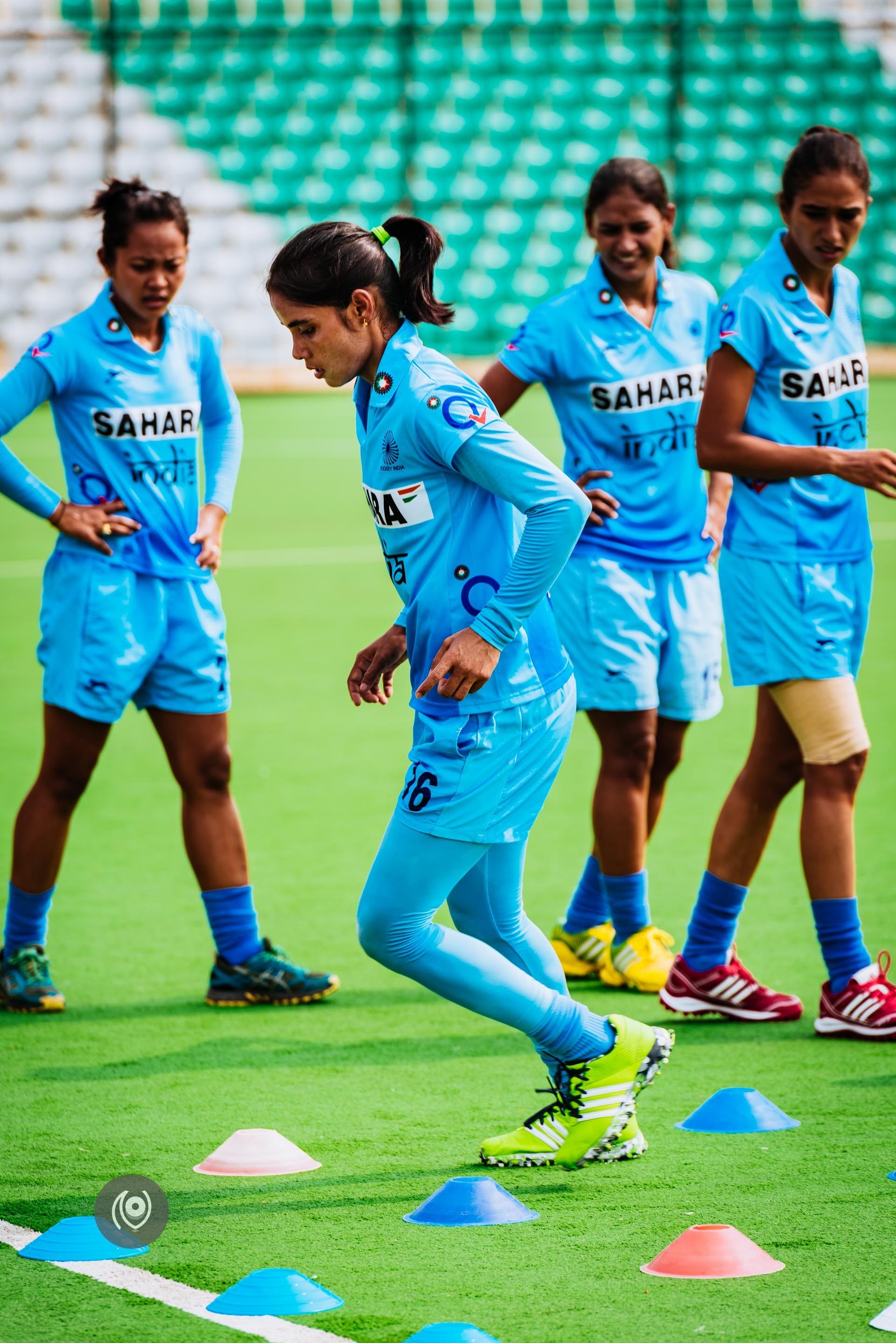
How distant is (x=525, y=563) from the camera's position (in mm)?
3576

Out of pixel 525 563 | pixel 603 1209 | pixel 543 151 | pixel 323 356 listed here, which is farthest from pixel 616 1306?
pixel 543 151

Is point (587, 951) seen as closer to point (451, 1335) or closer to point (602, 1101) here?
point (602, 1101)

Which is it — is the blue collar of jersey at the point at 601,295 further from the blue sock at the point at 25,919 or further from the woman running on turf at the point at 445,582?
the blue sock at the point at 25,919

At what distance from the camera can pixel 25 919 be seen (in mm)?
5426

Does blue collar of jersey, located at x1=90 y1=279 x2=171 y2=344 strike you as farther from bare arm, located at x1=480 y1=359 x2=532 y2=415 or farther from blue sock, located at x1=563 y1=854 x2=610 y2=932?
blue sock, located at x1=563 y1=854 x2=610 y2=932

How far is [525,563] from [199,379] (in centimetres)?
237

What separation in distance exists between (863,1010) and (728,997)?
0.37 metres

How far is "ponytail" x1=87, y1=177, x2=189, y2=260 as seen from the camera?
529 cm

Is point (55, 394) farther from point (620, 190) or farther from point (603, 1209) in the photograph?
point (603, 1209)

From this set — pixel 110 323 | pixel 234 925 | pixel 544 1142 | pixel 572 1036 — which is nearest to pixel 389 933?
pixel 572 1036

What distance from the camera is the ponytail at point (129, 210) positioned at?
5.29 metres

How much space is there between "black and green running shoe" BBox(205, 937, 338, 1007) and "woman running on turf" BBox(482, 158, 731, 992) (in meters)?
0.77

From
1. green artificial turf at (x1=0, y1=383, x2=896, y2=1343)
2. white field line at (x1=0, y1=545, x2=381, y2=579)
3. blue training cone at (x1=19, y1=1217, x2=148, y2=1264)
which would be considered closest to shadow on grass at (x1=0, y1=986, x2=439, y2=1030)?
green artificial turf at (x1=0, y1=383, x2=896, y2=1343)

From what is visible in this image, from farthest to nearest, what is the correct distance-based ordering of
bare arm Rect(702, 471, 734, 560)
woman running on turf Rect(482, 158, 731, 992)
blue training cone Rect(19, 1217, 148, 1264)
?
1. bare arm Rect(702, 471, 734, 560)
2. woman running on turf Rect(482, 158, 731, 992)
3. blue training cone Rect(19, 1217, 148, 1264)
